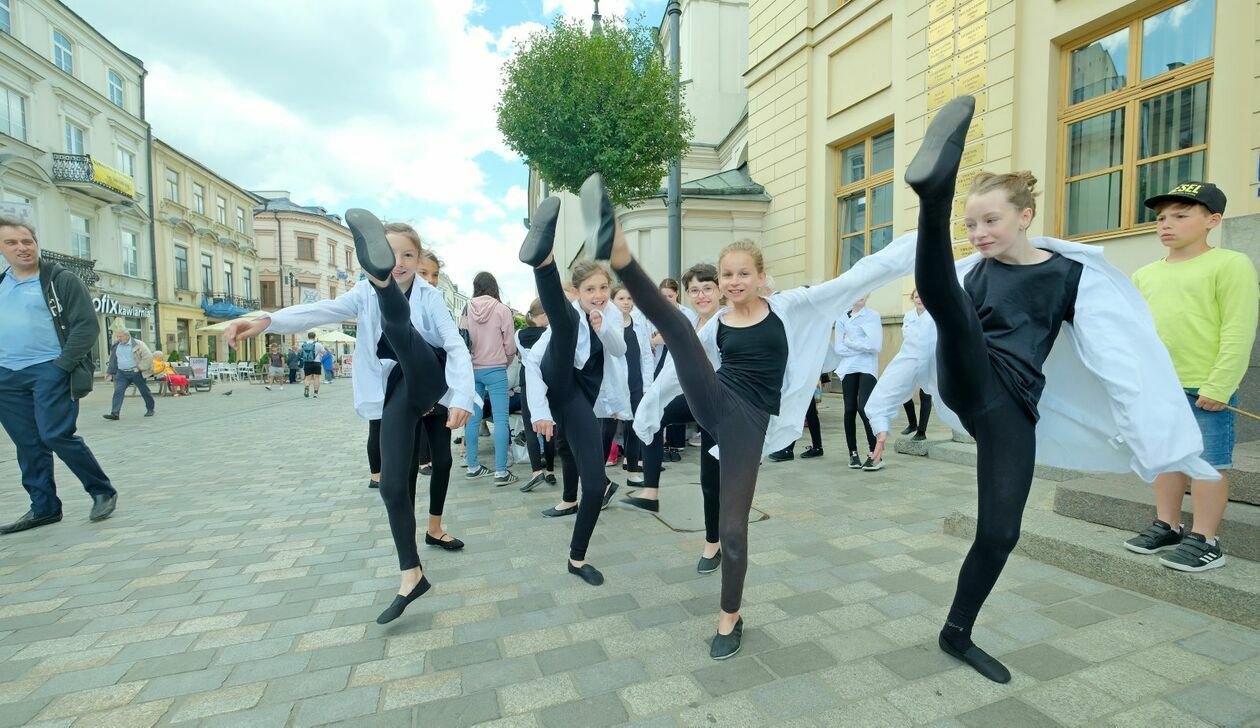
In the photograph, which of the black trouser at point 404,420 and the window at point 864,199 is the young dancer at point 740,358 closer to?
→ the black trouser at point 404,420

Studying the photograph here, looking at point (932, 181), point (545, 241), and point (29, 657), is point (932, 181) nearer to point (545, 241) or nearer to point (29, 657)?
point (545, 241)

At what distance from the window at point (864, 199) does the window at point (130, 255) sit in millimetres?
34848

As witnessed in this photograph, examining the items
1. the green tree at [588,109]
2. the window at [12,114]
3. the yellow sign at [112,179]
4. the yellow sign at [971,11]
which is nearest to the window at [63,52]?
the window at [12,114]

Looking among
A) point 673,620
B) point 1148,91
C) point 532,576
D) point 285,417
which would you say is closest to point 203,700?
point 532,576

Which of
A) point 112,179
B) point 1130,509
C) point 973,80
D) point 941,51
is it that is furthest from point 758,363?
point 112,179

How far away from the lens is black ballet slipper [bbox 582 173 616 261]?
2035 mm

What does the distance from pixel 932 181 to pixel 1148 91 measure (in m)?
7.99

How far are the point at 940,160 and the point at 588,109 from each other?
11.4 metres

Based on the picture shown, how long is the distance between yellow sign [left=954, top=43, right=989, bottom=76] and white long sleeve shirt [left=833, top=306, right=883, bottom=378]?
542cm

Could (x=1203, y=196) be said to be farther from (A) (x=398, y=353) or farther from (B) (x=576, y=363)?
(A) (x=398, y=353)

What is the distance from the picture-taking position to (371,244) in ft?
8.21

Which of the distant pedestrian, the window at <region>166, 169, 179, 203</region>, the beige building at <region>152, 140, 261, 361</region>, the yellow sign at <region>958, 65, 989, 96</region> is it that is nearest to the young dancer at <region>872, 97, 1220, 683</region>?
the yellow sign at <region>958, 65, 989, 96</region>

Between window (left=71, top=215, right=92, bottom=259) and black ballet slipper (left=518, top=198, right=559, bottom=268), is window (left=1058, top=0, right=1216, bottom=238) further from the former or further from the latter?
window (left=71, top=215, right=92, bottom=259)

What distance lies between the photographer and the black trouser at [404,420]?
113 inches
